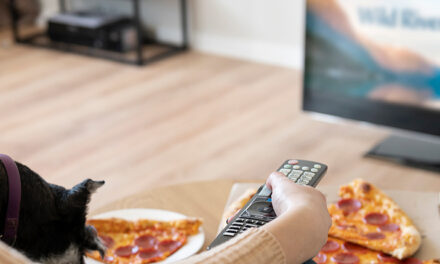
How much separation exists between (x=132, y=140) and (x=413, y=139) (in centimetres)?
124

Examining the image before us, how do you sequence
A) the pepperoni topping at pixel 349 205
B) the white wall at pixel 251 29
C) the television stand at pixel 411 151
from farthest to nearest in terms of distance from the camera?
the white wall at pixel 251 29, the television stand at pixel 411 151, the pepperoni topping at pixel 349 205

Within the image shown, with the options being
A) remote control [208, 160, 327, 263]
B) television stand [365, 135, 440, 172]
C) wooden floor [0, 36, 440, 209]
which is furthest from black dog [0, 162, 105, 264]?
television stand [365, 135, 440, 172]

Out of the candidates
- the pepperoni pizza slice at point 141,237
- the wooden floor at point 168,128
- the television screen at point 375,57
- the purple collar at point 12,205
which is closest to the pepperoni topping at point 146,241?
the pepperoni pizza slice at point 141,237

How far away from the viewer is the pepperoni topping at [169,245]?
3.91ft

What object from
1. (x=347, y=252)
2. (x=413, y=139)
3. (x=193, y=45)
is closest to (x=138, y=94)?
(x=193, y=45)

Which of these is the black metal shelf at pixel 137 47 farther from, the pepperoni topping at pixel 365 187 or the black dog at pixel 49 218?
the black dog at pixel 49 218

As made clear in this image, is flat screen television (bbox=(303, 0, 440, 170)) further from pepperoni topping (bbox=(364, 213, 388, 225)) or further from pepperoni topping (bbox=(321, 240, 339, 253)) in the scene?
pepperoni topping (bbox=(321, 240, 339, 253))

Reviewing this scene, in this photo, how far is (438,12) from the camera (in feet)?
7.61

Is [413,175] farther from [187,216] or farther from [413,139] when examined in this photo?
[187,216]

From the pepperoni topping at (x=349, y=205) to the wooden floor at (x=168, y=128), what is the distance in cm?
123

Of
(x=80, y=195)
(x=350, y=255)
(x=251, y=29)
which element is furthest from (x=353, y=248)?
(x=251, y=29)

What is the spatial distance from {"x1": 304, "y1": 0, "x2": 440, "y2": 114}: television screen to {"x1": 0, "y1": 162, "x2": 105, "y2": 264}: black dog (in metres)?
1.76

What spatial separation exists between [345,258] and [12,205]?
589 mm

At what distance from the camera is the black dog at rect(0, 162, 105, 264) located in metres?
0.87
